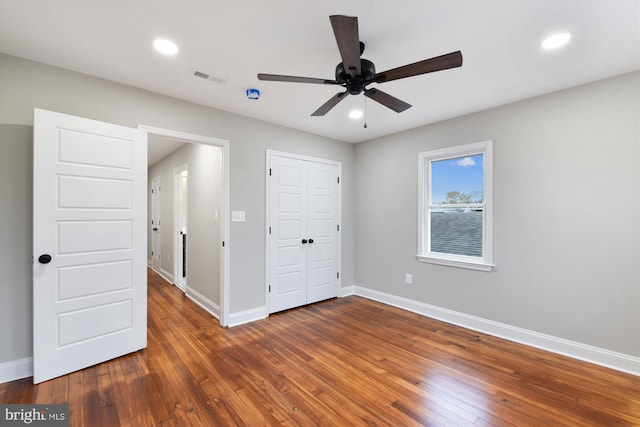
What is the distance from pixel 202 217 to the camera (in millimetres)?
4195

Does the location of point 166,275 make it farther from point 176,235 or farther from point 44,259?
point 44,259

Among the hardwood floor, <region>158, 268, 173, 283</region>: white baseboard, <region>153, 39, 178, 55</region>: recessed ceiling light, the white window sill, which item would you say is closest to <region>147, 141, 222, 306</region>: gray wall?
<region>158, 268, 173, 283</region>: white baseboard

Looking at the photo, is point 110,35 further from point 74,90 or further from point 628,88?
point 628,88

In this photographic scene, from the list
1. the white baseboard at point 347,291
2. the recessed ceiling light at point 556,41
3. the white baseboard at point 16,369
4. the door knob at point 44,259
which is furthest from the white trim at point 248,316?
the recessed ceiling light at point 556,41

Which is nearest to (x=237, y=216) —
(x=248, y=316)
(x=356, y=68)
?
(x=248, y=316)

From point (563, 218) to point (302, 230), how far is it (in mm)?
2981

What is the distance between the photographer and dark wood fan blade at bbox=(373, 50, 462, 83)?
155cm

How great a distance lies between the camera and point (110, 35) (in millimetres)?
1934

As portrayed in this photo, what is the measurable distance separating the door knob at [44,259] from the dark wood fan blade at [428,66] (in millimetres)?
2823

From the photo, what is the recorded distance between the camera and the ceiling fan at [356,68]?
1.38 m

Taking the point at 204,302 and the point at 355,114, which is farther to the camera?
the point at 204,302

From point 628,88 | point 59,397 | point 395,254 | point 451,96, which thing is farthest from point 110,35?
point 628,88

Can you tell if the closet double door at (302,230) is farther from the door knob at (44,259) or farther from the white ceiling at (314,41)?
the door knob at (44,259)

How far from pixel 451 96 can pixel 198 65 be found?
2.44 metres
